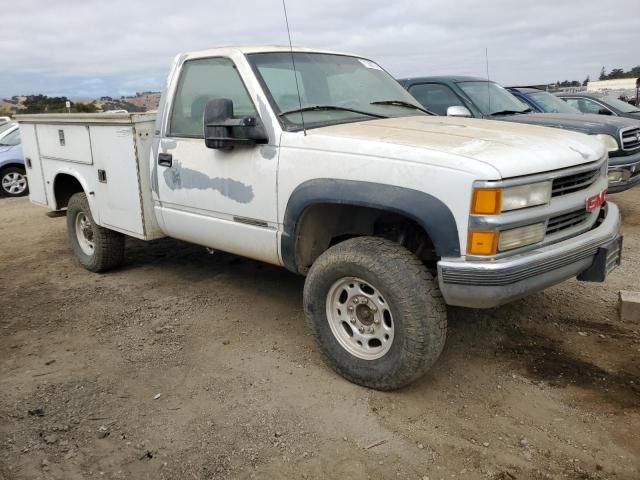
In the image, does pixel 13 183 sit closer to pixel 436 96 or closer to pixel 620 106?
pixel 436 96

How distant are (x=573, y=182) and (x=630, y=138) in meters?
4.83

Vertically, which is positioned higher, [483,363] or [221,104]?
[221,104]

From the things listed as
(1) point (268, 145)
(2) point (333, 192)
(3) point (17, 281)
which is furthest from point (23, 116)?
(2) point (333, 192)

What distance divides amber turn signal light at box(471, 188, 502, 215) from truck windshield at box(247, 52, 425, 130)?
1.36 metres

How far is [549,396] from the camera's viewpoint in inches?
129

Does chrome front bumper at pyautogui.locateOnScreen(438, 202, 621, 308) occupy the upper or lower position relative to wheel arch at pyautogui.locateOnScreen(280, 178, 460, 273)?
lower

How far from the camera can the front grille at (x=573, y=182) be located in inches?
122

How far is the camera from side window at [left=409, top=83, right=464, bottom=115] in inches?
299

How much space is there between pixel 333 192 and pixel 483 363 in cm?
153

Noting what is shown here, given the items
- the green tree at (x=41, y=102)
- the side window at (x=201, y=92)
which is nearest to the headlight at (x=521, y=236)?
→ the side window at (x=201, y=92)

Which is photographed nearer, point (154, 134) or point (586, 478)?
point (586, 478)

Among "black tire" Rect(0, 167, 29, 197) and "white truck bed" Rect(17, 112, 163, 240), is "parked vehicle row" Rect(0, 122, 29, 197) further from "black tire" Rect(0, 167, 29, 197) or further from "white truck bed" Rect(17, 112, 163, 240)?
"white truck bed" Rect(17, 112, 163, 240)

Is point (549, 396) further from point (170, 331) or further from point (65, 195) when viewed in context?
point (65, 195)

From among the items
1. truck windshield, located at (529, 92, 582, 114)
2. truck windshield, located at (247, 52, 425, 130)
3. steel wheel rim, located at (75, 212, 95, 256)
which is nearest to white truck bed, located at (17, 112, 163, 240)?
steel wheel rim, located at (75, 212, 95, 256)
